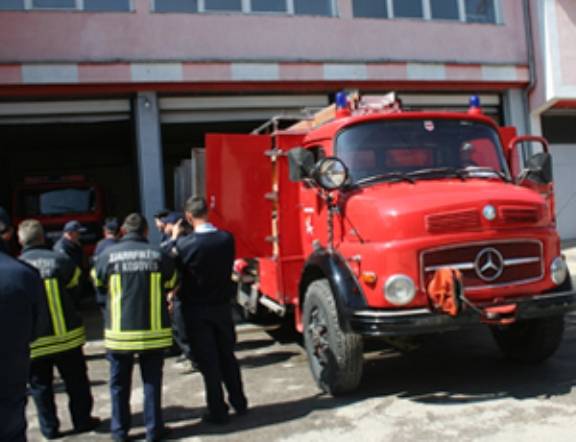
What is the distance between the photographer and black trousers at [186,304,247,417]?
14.7 feet

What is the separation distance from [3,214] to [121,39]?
8686 millimetres

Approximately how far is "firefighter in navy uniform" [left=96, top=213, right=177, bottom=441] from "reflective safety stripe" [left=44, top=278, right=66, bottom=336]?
1.53ft

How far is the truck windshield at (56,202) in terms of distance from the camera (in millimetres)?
12234

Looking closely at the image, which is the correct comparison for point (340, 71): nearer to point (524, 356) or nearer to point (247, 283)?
point (247, 283)

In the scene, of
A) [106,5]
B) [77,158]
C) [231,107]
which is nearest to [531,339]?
[231,107]

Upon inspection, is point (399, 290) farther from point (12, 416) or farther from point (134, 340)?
point (12, 416)

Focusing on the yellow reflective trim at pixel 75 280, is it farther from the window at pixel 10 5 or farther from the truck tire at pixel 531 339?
the window at pixel 10 5

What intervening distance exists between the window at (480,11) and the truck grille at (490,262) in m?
10.3

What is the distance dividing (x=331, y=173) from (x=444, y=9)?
33.1 ft

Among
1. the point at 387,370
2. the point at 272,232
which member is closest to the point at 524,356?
the point at 387,370

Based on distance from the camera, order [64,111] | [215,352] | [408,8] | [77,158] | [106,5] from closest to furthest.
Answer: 1. [215,352]
2. [106,5]
3. [64,111]
4. [408,8]
5. [77,158]

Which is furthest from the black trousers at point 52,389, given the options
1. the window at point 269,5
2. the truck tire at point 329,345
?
the window at point 269,5

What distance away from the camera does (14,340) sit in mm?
2645

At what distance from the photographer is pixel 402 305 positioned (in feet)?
14.3
